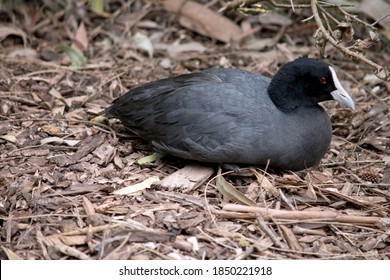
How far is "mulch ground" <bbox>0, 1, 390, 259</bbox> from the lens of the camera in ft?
12.4

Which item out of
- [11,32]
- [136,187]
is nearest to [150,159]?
[136,187]

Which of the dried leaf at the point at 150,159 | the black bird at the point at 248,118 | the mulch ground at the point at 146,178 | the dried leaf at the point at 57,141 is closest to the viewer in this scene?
the mulch ground at the point at 146,178

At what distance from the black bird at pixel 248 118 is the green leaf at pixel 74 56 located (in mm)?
1606

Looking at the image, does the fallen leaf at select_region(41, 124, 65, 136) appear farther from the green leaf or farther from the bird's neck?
the bird's neck

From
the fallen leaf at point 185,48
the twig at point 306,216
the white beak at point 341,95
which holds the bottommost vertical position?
the fallen leaf at point 185,48

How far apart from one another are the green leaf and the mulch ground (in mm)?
65

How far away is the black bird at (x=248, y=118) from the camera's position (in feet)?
14.3

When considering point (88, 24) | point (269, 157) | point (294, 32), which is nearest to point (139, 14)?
point (88, 24)

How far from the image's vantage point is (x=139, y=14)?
6.94m

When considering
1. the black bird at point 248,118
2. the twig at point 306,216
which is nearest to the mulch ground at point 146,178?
the twig at point 306,216

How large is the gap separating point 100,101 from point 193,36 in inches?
→ 66.0

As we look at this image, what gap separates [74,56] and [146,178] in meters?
2.22

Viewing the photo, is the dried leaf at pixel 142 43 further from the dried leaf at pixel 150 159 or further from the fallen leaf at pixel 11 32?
the dried leaf at pixel 150 159

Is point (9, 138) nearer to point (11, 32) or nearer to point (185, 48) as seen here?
point (11, 32)
